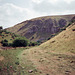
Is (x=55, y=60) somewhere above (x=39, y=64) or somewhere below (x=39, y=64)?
below

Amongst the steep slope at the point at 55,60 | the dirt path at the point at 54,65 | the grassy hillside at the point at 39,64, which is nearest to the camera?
the grassy hillside at the point at 39,64

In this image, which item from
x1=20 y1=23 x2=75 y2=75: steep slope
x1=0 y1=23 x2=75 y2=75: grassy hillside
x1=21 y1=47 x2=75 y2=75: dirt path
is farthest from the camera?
x1=20 y1=23 x2=75 y2=75: steep slope

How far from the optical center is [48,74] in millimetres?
11484

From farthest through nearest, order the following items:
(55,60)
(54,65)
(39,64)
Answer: (55,60) → (39,64) → (54,65)

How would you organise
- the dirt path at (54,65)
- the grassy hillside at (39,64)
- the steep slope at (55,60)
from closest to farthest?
1. the grassy hillside at (39,64)
2. the dirt path at (54,65)
3. the steep slope at (55,60)

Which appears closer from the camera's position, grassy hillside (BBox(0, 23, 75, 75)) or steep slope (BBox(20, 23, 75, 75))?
grassy hillside (BBox(0, 23, 75, 75))

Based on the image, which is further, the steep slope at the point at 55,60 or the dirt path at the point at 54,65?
the steep slope at the point at 55,60

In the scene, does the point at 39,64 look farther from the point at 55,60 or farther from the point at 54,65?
the point at 55,60

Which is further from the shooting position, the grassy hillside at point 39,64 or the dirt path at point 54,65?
the dirt path at point 54,65

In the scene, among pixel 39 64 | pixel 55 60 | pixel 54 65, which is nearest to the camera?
pixel 54 65

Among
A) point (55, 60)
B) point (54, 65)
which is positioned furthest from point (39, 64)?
point (55, 60)

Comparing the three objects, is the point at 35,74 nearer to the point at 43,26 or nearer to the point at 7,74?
the point at 7,74

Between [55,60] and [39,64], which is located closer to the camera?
[39,64]

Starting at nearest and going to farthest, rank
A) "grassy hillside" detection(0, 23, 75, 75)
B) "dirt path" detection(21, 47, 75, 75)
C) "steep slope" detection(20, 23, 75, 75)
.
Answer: "grassy hillside" detection(0, 23, 75, 75), "dirt path" detection(21, 47, 75, 75), "steep slope" detection(20, 23, 75, 75)
